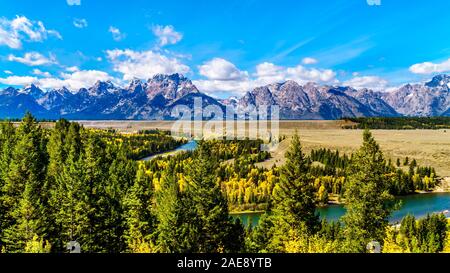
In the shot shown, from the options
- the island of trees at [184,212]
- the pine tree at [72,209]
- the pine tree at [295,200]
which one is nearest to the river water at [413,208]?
the island of trees at [184,212]

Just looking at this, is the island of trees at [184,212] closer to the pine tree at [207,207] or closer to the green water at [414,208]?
the pine tree at [207,207]

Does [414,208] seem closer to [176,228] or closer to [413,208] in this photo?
[413,208]

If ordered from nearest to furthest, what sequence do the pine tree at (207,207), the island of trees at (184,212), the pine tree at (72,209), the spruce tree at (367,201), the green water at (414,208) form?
the spruce tree at (367,201), the island of trees at (184,212), the pine tree at (72,209), the pine tree at (207,207), the green water at (414,208)

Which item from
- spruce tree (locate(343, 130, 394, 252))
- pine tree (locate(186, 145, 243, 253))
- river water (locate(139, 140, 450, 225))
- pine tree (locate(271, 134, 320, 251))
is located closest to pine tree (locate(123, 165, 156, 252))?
pine tree (locate(186, 145, 243, 253))

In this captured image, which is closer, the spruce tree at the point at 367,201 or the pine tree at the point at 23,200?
the spruce tree at the point at 367,201

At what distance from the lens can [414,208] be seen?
115 m

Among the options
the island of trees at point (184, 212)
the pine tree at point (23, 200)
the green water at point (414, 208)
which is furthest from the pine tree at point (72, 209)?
the green water at point (414, 208)

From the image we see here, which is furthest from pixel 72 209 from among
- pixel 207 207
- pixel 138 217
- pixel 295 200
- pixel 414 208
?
pixel 414 208

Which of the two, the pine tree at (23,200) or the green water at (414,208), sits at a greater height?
the pine tree at (23,200)

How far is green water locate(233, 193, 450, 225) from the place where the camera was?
10506cm

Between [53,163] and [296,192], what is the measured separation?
4322cm

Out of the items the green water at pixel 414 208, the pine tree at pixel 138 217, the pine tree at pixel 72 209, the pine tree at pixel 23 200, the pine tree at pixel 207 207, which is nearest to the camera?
the pine tree at pixel 23 200

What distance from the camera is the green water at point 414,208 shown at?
105062 millimetres

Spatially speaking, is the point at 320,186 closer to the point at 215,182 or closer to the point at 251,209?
the point at 251,209
